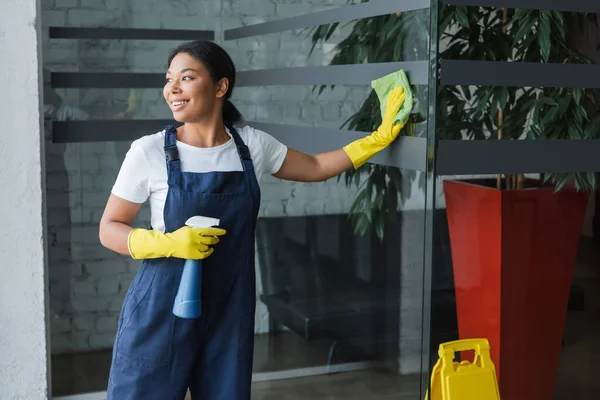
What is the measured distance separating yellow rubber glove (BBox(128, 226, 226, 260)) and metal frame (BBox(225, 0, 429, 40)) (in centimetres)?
73

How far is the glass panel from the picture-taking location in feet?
8.45

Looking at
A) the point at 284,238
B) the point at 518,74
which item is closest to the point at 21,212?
the point at 284,238

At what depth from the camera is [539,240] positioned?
2.56 meters

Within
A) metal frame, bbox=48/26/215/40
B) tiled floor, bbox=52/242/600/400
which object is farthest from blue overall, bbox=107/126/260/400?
metal frame, bbox=48/26/215/40

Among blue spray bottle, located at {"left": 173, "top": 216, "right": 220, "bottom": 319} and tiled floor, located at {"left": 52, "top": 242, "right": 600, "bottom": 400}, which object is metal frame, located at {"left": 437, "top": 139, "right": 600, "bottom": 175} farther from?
blue spray bottle, located at {"left": 173, "top": 216, "right": 220, "bottom": 319}

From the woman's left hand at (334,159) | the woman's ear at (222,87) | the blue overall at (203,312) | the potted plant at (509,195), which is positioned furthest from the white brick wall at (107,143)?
the blue overall at (203,312)

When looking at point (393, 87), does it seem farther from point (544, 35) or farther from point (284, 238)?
point (284, 238)

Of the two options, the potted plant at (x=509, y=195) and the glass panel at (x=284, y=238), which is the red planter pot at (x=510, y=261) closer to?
the potted plant at (x=509, y=195)

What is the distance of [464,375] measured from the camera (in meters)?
2.37

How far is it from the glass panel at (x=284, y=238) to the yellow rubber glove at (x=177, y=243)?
606mm

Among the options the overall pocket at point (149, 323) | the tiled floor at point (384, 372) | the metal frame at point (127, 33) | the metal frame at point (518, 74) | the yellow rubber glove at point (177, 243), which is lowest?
the tiled floor at point (384, 372)

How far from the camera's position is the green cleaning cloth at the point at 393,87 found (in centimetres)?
221

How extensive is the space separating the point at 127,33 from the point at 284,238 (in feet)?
2.97

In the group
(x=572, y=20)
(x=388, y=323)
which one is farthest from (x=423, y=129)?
(x=388, y=323)
